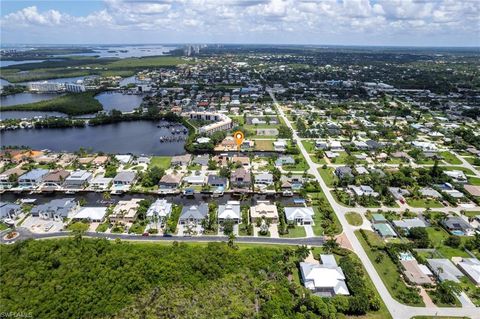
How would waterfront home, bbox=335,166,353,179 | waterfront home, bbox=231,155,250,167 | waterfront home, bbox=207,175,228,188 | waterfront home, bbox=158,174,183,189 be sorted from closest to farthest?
waterfront home, bbox=158,174,183,189, waterfront home, bbox=207,175,228,188, waterfront home, bbox=335,166,353,179, waterfront home, bbox=231,155,250,167

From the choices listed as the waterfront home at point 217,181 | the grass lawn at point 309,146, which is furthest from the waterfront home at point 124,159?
the grass lawn at point 309,146

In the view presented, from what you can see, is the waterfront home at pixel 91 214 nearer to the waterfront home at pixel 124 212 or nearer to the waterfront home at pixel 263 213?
the waterfront home at pixel 124 212

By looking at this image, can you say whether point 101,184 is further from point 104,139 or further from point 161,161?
point 104,139

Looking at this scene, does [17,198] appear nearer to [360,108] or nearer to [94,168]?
[94,168]

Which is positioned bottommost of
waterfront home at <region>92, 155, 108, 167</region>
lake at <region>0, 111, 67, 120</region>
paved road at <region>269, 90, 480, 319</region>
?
paved road at <region>269, 90, 480, 319</region>

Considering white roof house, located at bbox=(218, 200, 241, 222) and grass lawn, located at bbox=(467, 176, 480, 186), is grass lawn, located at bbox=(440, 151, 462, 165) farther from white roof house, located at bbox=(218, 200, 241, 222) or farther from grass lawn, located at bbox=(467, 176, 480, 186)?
white roof house, located at bbox=(218, 200, 241, 222)

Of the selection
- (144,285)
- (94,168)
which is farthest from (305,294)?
(94,168)

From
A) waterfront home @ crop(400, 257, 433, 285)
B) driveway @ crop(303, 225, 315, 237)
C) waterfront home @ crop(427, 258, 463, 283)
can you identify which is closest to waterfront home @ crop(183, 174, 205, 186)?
driveway @ crop(303, 225, 315, 237)
